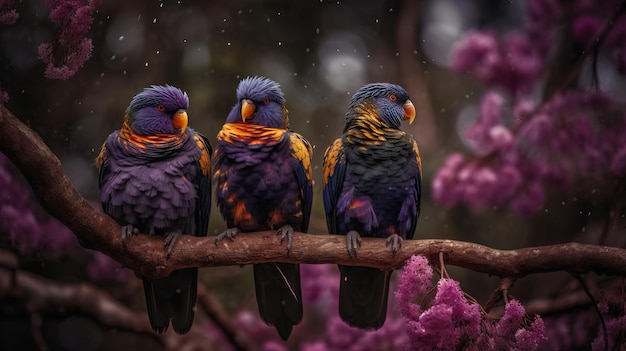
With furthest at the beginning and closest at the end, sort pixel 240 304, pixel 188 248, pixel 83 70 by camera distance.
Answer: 1. pixel 240 304
2. pixel 83 70
3. pixel 188 248

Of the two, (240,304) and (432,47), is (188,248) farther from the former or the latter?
(432,47)

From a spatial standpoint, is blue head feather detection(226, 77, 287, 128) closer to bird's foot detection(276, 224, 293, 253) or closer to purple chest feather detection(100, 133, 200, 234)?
purple chest feather detection(100, 133, 200, 234)

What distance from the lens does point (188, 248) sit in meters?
2.72

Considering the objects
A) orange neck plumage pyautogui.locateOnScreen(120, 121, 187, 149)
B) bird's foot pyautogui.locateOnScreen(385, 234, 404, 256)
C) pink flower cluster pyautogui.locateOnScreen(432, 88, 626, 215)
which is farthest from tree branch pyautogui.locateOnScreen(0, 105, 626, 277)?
pink flower cluster pyautogui.locateOnScreen(432, 88, 626, 215)

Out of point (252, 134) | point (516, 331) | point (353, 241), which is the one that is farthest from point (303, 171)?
point (516, 331)

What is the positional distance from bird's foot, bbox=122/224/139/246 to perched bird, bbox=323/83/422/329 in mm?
859

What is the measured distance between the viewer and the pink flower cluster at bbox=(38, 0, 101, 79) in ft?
9.71

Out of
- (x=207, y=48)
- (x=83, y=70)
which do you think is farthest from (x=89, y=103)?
(x=207, y=48)

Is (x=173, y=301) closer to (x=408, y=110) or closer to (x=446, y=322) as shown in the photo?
(x=446, y=322)

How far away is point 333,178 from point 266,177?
32 cm

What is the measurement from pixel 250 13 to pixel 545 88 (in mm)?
1856

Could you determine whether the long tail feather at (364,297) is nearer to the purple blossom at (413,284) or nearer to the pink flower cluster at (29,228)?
the purple blossom at (413,284)

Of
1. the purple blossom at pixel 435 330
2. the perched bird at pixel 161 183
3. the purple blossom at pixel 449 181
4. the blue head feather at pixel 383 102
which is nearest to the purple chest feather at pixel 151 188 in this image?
the perched bird at pixel 161 183

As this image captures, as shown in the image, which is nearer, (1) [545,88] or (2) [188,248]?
(2) [188,248]
